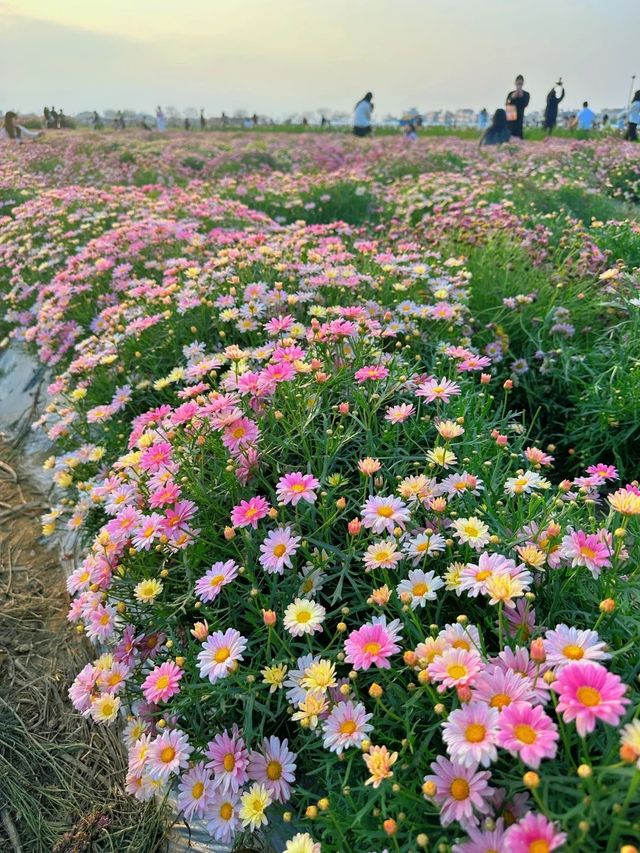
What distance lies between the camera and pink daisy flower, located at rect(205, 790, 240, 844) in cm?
137

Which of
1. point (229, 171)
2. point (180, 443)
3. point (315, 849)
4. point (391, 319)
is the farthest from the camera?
point (229, 171)

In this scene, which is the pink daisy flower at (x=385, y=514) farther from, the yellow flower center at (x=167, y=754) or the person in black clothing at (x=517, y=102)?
the person in black clothing at (x=517, y=102)

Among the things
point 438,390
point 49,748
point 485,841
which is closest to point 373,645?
point 485,841

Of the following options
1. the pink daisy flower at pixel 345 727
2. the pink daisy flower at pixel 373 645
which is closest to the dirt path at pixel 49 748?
the pink daisy flower at pixel 345 727

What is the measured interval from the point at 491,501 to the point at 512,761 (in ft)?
2.45

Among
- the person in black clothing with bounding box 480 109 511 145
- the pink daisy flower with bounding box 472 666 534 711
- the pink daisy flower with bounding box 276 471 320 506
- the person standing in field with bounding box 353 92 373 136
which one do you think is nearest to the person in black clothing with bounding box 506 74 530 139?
the person in black clothing with bounding box 480 109 511 145

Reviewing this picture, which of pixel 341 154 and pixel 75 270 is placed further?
pixel 341 154

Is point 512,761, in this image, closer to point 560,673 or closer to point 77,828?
point 560,673

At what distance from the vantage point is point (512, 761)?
1.17 meters

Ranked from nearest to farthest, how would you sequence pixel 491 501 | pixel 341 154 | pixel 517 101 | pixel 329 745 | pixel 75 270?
pixel 329 745
pixel 491 501
pixel 75 270
pixel 341 154
pixel 517 101

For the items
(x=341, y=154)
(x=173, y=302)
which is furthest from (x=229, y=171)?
(x=173, y=302)

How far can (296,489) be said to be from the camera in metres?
1.65

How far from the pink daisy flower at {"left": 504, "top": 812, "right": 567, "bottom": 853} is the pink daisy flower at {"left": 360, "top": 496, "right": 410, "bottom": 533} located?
0.70 m

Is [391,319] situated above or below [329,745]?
above
